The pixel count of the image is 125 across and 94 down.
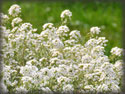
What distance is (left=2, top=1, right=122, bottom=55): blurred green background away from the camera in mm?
6473

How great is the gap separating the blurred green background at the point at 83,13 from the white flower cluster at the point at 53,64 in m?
2.46

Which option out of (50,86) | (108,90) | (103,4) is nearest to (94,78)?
(108,90)

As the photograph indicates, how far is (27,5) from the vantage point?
7.21m

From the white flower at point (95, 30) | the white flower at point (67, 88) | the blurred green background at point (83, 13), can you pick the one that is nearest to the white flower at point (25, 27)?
the white flower at point (95, 30)

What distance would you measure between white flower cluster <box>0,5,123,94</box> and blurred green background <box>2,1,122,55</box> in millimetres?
2458

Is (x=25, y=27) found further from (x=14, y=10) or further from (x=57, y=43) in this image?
(x=57, y=43)

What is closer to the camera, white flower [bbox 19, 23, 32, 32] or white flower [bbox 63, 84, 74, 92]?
white flower [bbox 63, 84, 74, 92]

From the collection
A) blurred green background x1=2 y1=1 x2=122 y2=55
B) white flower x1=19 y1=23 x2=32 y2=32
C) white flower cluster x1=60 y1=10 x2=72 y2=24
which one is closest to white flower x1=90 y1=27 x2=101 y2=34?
white flower cluster x1=60 y1=10 x2=72 y2=24

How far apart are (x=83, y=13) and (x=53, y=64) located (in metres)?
3.69

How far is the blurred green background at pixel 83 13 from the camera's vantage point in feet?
21.2

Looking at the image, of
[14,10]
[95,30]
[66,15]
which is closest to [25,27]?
[14,10]

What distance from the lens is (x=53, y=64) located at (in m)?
3.38

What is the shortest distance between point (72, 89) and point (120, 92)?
1.80 ft

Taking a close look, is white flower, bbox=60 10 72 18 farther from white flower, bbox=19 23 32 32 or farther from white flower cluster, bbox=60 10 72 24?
white flower, bbox=19 23 32 32
